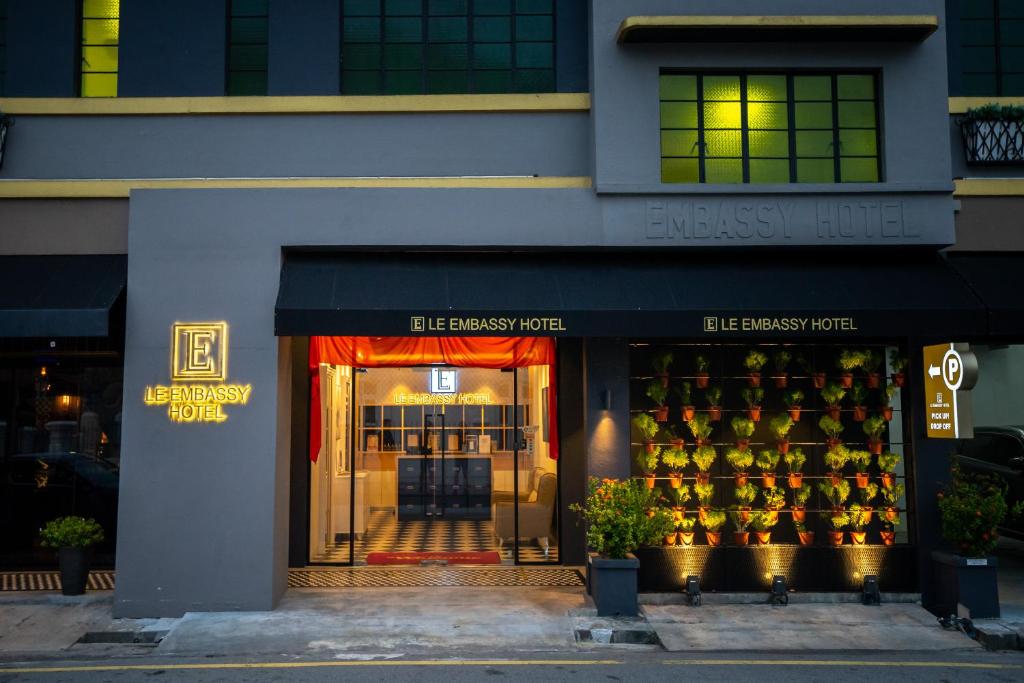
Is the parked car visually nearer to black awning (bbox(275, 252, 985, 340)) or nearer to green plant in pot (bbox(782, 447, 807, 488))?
green plant in pot (bbox(782, 447, 807, 488))

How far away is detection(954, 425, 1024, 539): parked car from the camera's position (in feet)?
48.9

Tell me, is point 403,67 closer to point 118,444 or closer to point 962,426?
point 118,444

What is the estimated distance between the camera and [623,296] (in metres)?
10.7

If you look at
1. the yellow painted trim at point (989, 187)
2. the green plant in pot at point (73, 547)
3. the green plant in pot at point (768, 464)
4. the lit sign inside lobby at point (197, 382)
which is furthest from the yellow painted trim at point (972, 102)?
the green plant in pot at point (73, 547)

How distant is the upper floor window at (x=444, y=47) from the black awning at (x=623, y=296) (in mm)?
2524

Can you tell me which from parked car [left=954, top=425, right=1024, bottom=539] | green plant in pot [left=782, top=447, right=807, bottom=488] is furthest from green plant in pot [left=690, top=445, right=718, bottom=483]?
parked car [left=954, top=425, right=1024, bottom=539]

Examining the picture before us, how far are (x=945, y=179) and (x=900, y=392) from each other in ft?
9.29

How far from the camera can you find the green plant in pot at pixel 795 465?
1149 cm

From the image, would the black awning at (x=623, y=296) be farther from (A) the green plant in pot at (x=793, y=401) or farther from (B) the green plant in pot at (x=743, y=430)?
(B) the green plant in pot at (x=743, y=430)

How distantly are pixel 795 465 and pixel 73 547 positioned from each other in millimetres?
9299

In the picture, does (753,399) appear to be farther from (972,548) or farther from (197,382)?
(197,382)

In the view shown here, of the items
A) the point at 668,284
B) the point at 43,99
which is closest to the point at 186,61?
the point at 43,99

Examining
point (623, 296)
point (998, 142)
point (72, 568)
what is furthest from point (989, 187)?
point (72, 568)

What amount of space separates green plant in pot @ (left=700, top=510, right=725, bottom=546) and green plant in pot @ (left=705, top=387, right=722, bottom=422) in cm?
123
